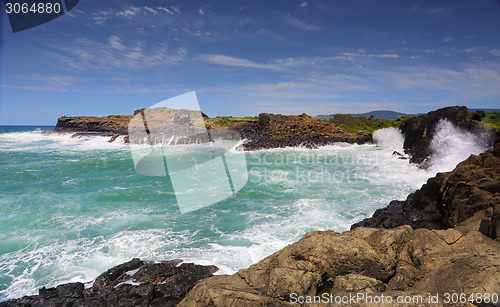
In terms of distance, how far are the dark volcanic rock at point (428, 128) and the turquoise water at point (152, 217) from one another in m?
3.13

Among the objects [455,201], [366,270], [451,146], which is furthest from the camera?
[451,146]

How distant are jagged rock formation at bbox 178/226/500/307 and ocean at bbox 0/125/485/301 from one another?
3509 millimetres

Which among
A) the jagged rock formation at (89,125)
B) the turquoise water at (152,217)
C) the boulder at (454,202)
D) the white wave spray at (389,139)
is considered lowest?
the turquoise water at (152,217)

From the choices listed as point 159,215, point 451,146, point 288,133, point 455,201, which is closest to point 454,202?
point 455,201

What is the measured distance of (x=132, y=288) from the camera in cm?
602

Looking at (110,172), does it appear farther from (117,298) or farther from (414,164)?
(414,164)

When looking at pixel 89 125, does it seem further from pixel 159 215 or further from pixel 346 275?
pixel 346 275

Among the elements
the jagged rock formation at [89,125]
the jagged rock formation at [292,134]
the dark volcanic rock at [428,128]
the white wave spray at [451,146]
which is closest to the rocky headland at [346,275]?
the white wave spray at [451,146]

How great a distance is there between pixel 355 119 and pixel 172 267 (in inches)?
2229

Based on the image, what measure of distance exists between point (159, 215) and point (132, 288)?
255 inches

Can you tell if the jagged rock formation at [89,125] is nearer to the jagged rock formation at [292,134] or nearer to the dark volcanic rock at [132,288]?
the jagged rock formation at [292,134]

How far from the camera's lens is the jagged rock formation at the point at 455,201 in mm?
7352

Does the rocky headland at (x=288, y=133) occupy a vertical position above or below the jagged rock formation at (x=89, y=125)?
below

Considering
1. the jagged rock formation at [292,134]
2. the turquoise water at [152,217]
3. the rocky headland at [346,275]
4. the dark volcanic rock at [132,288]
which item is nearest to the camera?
the rocky headland at [346,275]
